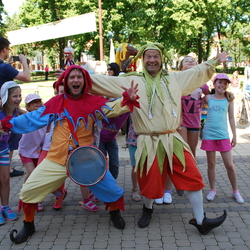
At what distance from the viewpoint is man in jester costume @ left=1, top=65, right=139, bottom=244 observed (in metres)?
3.05

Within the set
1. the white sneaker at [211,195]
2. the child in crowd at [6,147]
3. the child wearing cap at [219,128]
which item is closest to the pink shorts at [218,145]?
the child wearing cap at [219,128]

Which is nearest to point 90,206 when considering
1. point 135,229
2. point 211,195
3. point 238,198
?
point 135,229

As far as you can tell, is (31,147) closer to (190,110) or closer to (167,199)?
(167,199)

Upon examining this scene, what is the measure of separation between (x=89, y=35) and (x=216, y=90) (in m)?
25.0

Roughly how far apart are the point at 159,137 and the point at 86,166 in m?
0.84

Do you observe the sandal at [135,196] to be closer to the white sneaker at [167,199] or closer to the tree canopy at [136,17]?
the white sneaker at [167,199]

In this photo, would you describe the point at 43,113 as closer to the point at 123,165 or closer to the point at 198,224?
the point at 198,224

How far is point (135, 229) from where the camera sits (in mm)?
3332

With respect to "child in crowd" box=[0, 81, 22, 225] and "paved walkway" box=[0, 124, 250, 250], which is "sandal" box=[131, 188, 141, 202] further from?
"child in crowd" box=[0, 81, 22, 225]

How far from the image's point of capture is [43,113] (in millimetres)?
3139

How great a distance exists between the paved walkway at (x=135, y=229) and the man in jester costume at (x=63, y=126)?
0.28 m

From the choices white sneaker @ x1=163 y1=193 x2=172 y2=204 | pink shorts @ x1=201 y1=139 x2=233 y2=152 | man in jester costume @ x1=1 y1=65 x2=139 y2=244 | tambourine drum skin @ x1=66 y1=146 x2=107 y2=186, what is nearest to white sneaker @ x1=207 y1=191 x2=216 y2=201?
white sneaker @ x1=163 y1=193 x2=172 y2=204

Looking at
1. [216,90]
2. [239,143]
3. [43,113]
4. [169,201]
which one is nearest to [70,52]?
[43,113]

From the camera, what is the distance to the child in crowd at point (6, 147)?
3.43 m
